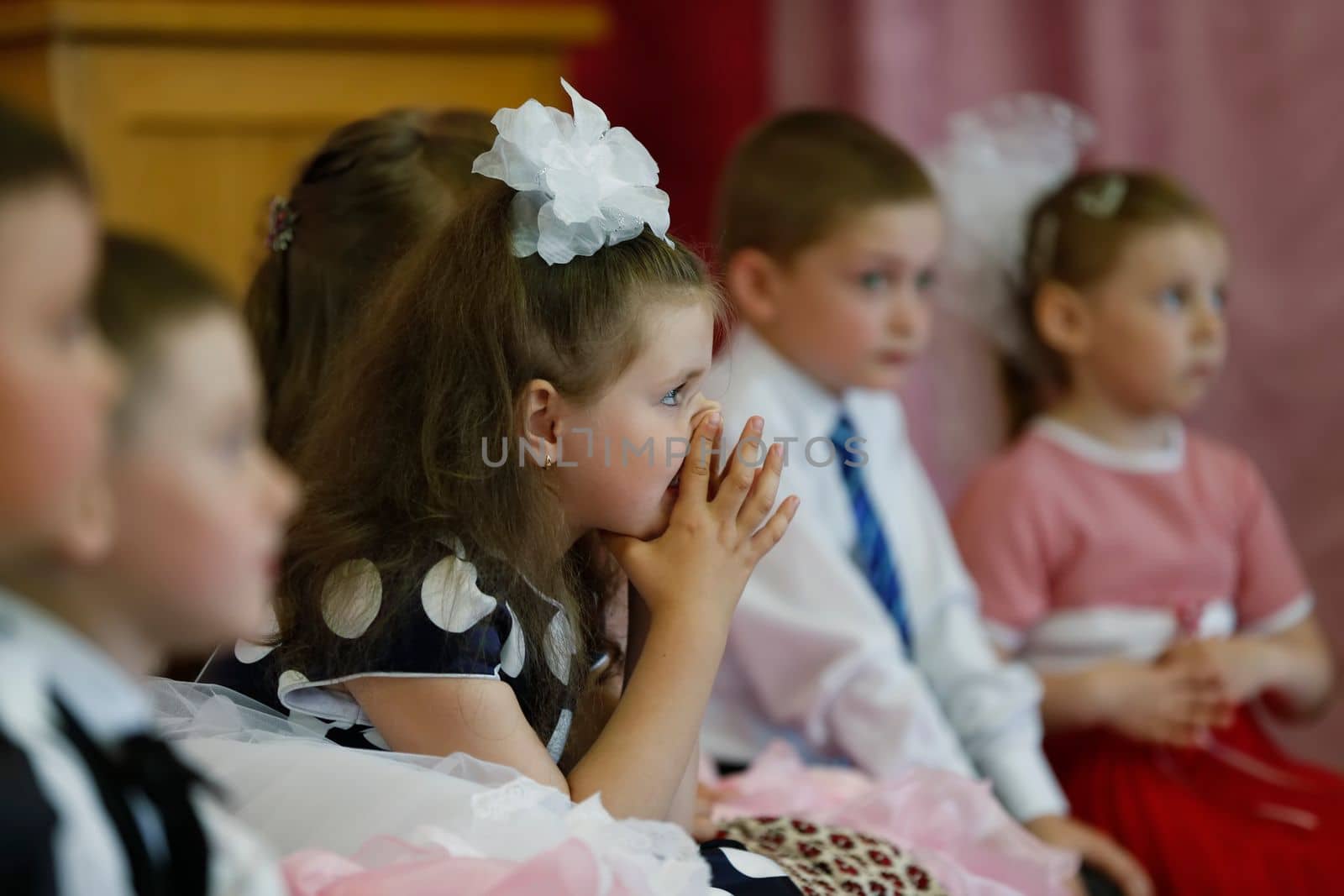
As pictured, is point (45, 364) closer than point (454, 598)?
Yes

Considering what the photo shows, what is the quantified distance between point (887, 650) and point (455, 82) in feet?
A: 3.41

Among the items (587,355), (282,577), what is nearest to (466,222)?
(587,355)

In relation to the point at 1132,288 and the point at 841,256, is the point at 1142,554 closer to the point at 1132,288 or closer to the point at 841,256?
the point at 1132,288

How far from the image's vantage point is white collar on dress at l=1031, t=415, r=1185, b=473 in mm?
1751

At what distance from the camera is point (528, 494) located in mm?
1021

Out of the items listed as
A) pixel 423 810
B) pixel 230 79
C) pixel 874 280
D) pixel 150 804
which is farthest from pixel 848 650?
pixel 230 79

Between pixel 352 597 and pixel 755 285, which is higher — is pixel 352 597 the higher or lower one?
the lower one

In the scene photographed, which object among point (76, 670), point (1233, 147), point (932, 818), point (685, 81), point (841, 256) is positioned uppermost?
point (685, 81)

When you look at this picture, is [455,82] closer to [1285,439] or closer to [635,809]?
[1285,439]

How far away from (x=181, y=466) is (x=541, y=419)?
1.54 feet

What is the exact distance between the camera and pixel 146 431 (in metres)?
0.58

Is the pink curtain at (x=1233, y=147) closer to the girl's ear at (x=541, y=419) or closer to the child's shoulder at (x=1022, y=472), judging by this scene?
the child's shoulder at (x=1022, y=472)

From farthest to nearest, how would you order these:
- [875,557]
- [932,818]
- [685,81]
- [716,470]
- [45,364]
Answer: [685,81] < [875,557] < [932,818] < [716,470] < [45,364]

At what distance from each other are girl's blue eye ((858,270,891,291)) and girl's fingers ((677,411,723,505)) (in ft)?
1.98
